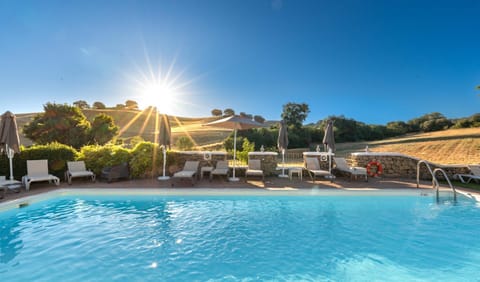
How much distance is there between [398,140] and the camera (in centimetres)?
3328

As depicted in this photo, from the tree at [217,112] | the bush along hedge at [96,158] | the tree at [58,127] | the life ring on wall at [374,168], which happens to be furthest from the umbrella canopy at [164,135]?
the tree at [217,112]

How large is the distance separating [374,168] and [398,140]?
1154 inches

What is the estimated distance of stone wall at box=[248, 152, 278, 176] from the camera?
9.91 metres

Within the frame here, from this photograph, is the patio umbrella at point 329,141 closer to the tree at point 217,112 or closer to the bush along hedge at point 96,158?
the bush along hedge at point 96,158

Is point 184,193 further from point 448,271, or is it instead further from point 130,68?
point 130,68

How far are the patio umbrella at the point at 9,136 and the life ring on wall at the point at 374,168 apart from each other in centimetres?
1320

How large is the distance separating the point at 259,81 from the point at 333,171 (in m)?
11.5

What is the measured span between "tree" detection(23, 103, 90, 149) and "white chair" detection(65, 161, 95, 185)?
1567cm

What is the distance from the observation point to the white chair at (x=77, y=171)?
805cm

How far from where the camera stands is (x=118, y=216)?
17.8ft

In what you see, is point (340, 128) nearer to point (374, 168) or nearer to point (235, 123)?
point (374, 168)

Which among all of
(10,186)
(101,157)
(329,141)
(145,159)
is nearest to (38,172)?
(10,186)

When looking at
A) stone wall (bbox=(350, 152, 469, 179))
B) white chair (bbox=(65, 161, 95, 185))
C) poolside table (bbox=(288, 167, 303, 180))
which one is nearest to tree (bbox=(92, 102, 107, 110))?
white chair (bbox=(65, 161, 95, 185))

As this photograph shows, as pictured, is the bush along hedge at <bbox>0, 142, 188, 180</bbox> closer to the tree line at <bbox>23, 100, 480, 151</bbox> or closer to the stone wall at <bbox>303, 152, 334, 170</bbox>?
the tree line at <bbox>23, 100, 480, 151</bbox>
